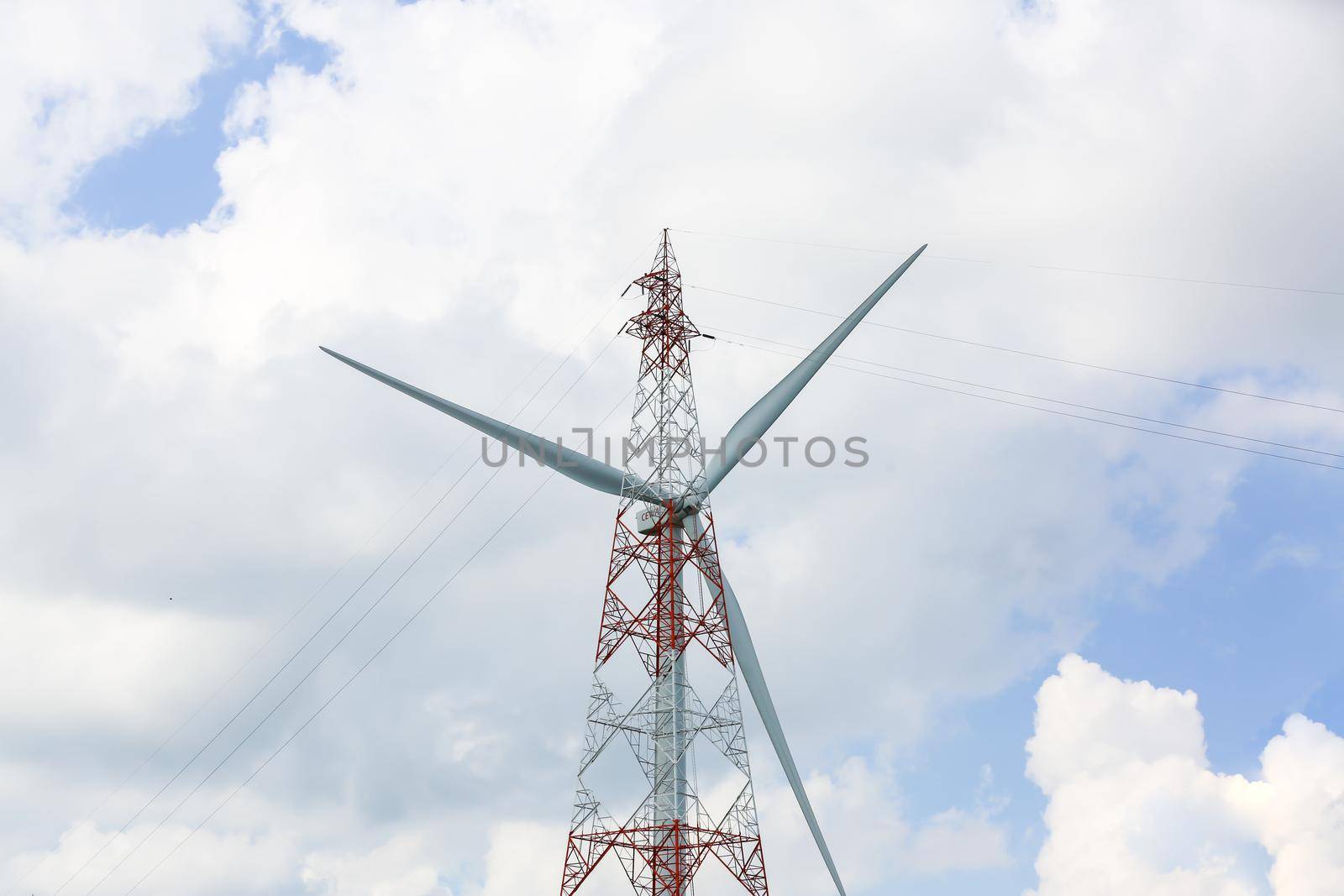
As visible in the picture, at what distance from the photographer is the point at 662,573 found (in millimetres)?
58062

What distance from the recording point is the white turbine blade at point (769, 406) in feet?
197

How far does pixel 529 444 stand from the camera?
5903cm

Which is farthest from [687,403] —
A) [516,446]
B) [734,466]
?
[516,446]

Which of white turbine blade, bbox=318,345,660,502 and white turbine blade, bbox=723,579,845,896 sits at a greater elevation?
white turbine blade, bbox=318,345,660,502

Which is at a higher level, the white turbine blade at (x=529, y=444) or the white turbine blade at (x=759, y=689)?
the white turbine blade at (x=529, y=444)

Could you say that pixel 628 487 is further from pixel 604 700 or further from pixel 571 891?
pixel 571 891

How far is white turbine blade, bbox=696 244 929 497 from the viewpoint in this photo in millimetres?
59969

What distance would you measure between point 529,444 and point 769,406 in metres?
10.3

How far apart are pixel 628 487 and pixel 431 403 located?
29.5 feet

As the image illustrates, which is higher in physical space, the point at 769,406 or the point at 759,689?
the point at 769,406

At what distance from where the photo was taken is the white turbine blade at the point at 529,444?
5909 cm

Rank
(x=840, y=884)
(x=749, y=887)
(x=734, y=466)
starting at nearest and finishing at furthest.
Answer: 1. (x=749, y=887)
2. (x=840, y=884)
3. (x=734, y=466)

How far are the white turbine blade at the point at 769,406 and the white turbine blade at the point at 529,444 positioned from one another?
3311 millimetres

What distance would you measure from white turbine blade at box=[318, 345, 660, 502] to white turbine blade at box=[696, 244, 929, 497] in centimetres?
331
